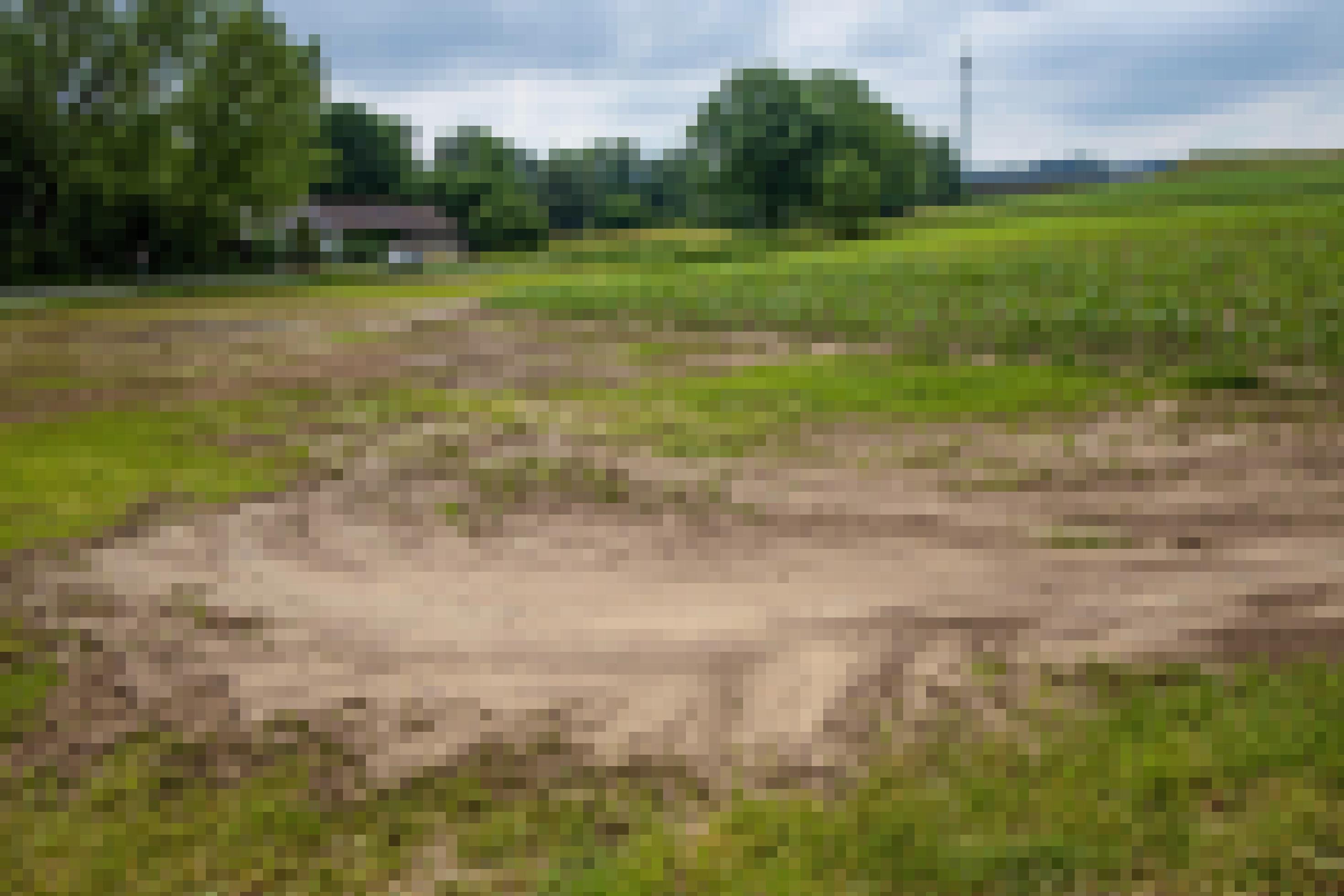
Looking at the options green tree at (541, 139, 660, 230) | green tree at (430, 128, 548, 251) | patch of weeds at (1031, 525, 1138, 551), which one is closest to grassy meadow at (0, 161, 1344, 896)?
patch of weeds at (1031, 525, 1138, 551)

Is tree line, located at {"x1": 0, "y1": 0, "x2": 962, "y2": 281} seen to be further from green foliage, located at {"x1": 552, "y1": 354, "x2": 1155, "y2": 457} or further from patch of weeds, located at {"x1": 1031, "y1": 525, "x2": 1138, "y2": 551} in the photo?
patch of weeds, located at {"x1": 1031, "y1": 525, "x2": 1138, "y2": 551}

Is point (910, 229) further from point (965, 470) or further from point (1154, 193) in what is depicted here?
point (965, 470)

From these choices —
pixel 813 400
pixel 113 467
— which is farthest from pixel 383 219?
pixel 113 467

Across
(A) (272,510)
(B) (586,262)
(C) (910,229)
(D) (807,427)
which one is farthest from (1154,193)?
(A) (272,510)

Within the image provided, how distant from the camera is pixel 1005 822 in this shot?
423cm

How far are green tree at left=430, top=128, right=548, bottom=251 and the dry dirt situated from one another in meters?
79.1

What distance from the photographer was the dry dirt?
5.45m

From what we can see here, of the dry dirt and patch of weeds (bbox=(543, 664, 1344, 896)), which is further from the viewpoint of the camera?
the dry dirt

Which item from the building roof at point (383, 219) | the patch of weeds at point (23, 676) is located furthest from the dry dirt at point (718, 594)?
the building roof at point (383, 219)

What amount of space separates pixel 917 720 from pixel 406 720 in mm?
2731

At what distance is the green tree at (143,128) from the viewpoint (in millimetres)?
40375

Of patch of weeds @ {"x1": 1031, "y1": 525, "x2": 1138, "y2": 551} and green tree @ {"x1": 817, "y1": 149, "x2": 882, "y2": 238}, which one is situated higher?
green tree @ {"x1": 817, "y1": 149, "x2": 882, "y2": 238}

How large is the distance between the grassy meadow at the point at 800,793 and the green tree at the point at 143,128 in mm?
23348

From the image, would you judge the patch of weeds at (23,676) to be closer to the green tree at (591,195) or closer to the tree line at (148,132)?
the tree line at (148,132)
